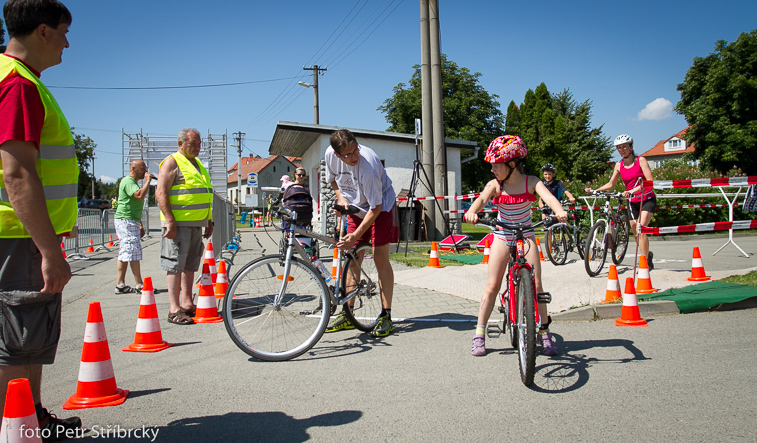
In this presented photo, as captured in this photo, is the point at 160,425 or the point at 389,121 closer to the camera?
the point at 160,425

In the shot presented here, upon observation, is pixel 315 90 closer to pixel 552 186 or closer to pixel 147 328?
pixel 552 186

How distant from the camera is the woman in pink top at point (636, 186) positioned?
7.27m

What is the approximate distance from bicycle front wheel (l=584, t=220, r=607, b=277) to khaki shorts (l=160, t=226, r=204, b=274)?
5.55m

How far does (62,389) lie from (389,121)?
148 ft

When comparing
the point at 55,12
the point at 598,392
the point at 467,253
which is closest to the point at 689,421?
the point at 598,392

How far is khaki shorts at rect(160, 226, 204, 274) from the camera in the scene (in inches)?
210

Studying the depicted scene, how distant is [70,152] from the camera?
2.48 meters

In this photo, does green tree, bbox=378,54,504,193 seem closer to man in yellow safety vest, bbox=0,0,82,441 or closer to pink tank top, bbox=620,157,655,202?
pink tank top, bbox=620,157,655,202

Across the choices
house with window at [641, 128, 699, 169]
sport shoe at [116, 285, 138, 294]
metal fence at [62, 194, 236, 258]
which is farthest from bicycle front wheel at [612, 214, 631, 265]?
house with window at [641, 128, 699, 169]

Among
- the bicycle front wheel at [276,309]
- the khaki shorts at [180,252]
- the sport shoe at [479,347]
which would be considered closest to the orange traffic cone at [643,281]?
the sport shoe at [479,347]

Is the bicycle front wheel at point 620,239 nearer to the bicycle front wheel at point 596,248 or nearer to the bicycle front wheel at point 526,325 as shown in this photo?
the bicycle front wheel at point 596,248

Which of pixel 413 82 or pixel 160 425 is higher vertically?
pixel 413 82

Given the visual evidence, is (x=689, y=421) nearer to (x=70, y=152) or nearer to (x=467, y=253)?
(x=70, y=152)

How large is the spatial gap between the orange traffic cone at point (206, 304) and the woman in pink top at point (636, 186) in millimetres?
5642
